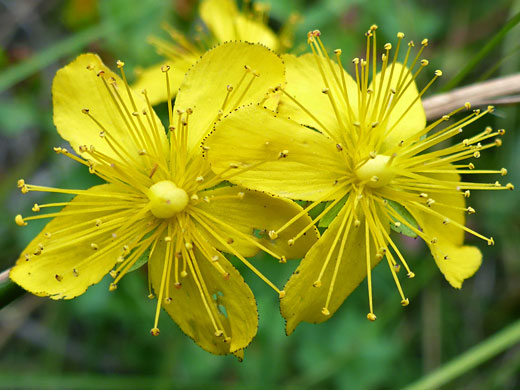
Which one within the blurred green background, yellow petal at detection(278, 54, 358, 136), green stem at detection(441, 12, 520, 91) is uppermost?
green stem at detection(441, 12, 520, 91)

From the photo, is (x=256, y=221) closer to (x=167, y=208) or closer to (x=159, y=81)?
(x=167, y=208)

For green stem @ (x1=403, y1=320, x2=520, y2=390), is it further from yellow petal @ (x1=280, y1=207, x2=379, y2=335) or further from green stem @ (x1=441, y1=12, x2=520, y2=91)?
green stem @ (x1=441, y1=12, x2=520, y2=91)

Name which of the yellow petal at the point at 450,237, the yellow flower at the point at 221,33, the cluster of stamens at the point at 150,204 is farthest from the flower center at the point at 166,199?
the yellow flower at the point at 221,33

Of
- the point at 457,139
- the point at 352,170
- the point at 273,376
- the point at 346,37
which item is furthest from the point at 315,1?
the point at 273,376

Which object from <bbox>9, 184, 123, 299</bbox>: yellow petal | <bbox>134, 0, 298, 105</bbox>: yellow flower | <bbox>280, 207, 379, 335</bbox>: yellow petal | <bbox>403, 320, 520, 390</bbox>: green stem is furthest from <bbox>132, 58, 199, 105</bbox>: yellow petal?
<bbox>403, 320, 520, 390</bbox>: green stem

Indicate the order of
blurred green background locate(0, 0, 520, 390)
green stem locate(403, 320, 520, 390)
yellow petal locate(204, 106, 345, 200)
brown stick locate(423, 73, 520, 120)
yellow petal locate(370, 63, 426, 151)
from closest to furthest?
1. yellow petal locate(204, 106, 345, 200)
2. yellow petal locate(370, 63, 426, 151)
3. brown stick locate(423, 73, 520, 120)
4. green stem locate(403, 320, 520, 390)
5. blurred green background locate(0, 0, 520, 390)

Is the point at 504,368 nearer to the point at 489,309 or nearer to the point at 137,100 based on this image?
the point at 489,309

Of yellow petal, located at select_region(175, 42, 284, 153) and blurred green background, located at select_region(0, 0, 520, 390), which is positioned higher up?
yellow petal, located at select_region(175, 42, 284, 153)
